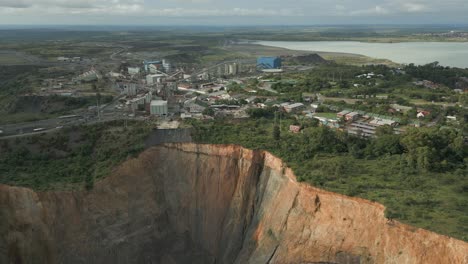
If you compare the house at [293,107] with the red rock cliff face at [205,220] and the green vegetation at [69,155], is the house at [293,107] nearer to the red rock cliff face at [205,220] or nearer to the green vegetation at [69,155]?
the red rock cliff face at [205,220]

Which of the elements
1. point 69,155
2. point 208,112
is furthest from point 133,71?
point 69,155

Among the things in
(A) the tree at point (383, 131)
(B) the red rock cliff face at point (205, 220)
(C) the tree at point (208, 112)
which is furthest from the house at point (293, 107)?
(B) the red rock cliff face at point (205, 220)

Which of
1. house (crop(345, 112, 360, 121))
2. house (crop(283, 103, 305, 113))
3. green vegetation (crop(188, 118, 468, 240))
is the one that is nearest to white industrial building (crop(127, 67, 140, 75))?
house (crop(283, 103, 305, 113))

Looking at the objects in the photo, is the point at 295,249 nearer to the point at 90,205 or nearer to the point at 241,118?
the point at 90,205

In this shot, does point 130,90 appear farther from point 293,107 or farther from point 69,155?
point 69,155

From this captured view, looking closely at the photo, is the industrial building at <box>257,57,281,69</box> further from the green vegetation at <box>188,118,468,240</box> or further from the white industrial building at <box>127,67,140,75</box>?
the green vegetation at <box>188,118,468,240</box>

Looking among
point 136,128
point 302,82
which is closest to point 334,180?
point 136,128
